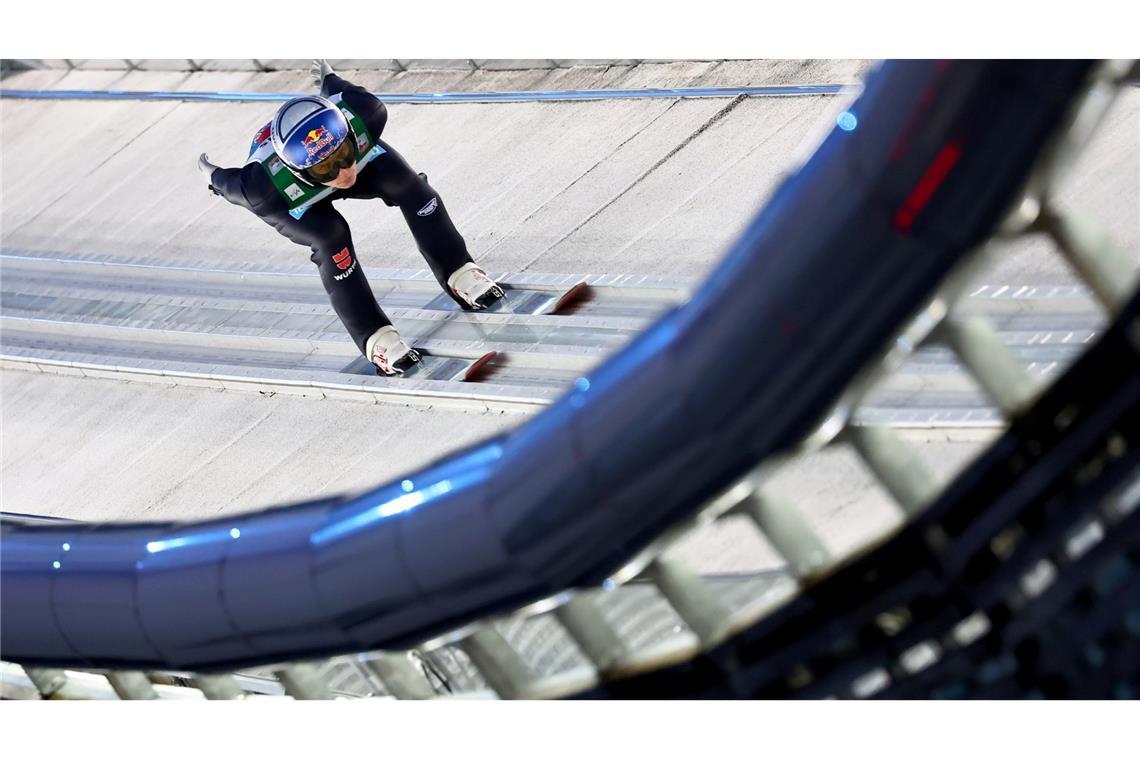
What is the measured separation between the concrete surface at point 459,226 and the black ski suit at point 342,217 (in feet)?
1.58

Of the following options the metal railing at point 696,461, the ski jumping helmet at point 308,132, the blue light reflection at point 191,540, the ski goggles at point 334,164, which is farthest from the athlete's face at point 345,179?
the blue light reflection at point 191,540

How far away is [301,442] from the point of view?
7.20m

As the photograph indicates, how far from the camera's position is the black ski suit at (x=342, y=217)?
702 centimetres

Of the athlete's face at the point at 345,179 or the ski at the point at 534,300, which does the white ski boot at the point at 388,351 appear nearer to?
the ski at the point at 534,300

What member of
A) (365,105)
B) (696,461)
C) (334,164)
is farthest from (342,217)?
(696,461)

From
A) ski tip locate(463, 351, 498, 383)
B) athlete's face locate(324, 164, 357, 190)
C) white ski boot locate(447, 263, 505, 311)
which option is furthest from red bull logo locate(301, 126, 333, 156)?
ski tip locate(463, 351, 498, 383)

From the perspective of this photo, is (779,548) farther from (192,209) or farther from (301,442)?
(192,209)

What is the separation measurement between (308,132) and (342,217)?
1.75ft

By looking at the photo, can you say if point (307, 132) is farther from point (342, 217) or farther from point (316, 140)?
point (342, 217)

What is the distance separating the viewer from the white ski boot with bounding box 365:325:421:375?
7234 millimetres

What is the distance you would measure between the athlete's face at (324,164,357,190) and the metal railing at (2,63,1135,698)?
2976 millimetres

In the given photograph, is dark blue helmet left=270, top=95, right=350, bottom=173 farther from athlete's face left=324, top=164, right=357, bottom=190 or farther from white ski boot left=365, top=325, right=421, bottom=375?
white ski boot left=365, top=325, right=421, bottom=375

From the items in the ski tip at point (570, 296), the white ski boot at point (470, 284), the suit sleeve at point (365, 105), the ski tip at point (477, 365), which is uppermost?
the suit sleeve at point (365, 105)
